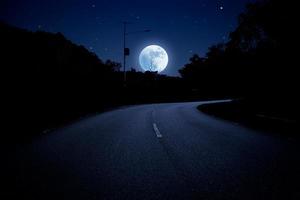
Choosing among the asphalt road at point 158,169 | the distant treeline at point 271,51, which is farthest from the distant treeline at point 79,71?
the asphalt road at point 158,169

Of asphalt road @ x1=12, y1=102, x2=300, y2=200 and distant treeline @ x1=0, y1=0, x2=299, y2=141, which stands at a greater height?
distant treeline @ x1=0, y1=0, x2=299, y2=141

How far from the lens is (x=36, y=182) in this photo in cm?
513

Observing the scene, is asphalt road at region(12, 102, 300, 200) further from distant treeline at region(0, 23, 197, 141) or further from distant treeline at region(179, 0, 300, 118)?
distant treeline at region(179, 0, 300, 118)

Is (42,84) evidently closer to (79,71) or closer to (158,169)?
(79,71)

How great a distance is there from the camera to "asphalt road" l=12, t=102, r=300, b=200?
4.62 meters

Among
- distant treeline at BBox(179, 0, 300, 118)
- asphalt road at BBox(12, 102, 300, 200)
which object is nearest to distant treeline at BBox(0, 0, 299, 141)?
distant treeline at BBox(179, 0, 300, 118)

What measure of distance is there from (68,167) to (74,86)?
24911 millimetres

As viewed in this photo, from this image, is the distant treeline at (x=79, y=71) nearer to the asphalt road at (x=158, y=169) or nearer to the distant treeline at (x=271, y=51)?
the distant treeline at (x=271, y=51)

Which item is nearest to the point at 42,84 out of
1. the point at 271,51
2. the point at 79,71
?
the point at 79,71

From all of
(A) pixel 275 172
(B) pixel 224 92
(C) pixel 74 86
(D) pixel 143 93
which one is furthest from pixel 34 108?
(B) pixel 224 92

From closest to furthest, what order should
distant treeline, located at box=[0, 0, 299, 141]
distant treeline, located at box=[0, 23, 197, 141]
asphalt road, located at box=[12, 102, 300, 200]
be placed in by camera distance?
asphalt road, located at box=[12, 102, 300, 200] < distant treeline, located at box=[0, 23, 197, 141] < distant treeline, located at box=[0, 0, 299, 141]

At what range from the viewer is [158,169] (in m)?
6.15

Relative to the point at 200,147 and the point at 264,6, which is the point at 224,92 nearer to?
the point at 264,6

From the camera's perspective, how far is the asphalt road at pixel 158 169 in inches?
182
